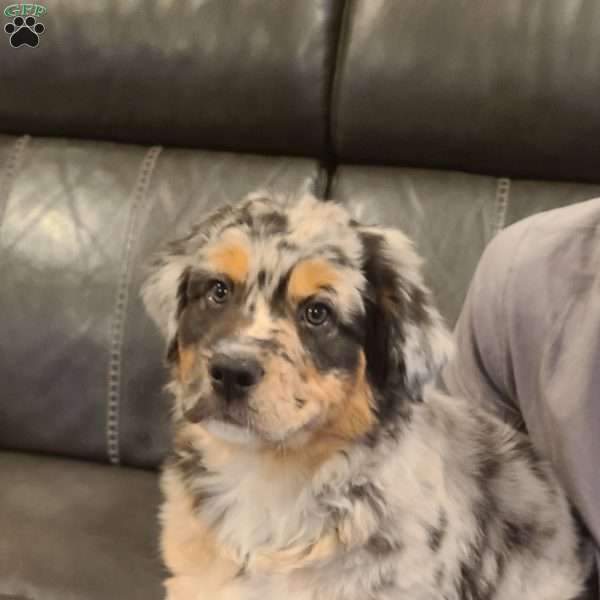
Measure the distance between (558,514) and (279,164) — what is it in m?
0.95

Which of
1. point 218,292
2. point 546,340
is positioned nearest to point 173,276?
point 218,292

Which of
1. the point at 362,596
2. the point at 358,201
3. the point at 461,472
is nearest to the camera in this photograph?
the point at 362,596

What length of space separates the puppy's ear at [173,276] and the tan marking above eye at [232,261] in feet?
0.23

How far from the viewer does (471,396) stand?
175 cm

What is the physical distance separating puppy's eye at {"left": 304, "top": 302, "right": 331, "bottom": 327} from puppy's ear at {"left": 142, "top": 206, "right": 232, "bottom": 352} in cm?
21

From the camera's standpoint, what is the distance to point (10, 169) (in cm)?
213

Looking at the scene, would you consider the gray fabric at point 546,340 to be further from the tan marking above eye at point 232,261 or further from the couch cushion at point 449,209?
the tan marking above eye at point 232,261

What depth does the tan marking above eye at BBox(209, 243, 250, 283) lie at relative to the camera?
1.37 metres

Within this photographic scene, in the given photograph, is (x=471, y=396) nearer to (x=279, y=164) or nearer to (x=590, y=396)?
(x=590, y=396)

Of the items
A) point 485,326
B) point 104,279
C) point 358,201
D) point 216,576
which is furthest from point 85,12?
point 216,576

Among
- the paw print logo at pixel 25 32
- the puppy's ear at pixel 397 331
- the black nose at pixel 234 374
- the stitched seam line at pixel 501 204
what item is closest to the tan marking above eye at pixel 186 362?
the black nose at pixel 234 374

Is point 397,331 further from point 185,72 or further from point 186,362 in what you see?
point 185,72

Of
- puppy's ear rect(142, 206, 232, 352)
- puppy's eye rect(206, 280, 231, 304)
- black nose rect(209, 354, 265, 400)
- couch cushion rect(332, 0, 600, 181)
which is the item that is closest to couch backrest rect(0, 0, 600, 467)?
couch cushion rect(332, 0, 600, 181)

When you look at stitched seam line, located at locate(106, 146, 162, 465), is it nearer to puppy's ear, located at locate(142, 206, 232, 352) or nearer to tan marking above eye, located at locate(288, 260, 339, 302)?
puppy's ear, located at locate(142, 206, 232, 352)
